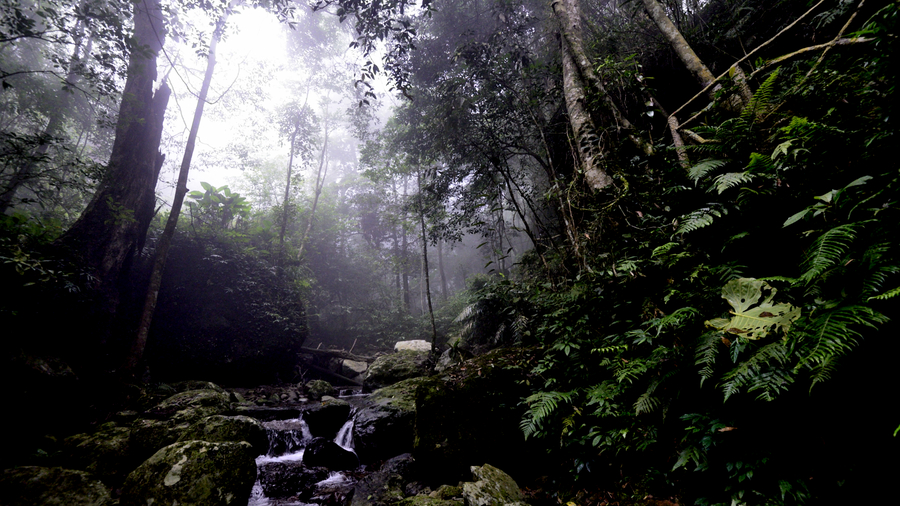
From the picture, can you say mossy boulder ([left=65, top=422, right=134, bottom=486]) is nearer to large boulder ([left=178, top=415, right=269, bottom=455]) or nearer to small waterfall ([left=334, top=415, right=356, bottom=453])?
large boulder ([left=178, top=415, right=269, bottom=455])

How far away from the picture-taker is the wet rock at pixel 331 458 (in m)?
5.54

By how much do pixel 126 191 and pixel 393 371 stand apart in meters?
9.43

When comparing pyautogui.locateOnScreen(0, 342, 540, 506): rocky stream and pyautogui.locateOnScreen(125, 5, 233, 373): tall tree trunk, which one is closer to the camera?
pyautogui.locateOnScreen(0, 342, 540, 506): rocky stream

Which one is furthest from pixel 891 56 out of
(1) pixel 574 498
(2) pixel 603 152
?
(1) pixel 574 498

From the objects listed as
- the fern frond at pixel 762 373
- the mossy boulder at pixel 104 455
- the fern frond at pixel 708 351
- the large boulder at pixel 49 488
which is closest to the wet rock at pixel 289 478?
the mossy boulder at pixel 104 455

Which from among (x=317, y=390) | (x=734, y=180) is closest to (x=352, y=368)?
(x=317, y=390)

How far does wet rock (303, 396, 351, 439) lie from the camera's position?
7.05 meters

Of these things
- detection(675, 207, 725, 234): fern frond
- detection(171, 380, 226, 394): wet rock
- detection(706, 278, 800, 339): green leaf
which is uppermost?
detection(675, 207, 725, 234): fern frond

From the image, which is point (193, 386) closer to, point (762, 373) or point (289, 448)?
point (289, 448)

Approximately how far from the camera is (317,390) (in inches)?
408

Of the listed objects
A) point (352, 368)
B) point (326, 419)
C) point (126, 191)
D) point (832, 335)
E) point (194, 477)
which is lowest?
point (326, 419)

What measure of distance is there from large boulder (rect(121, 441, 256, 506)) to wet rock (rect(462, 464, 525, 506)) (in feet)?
9.14

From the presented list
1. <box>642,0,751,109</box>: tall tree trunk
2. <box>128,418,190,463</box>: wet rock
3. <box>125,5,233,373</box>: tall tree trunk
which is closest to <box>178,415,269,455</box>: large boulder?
<box>128,418,190,463</box>: wet rock

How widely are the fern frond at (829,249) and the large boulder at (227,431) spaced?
7106mm
